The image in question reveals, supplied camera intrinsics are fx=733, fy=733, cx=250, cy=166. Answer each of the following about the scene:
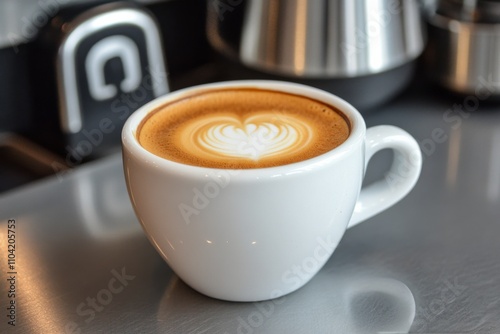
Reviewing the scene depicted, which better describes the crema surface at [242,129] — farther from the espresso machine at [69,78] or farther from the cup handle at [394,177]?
the espresso machine at [69,78]

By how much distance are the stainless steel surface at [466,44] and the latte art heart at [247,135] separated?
30 cm

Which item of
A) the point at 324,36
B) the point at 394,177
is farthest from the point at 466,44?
the point at 394,177

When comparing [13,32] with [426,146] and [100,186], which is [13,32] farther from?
[426,146]

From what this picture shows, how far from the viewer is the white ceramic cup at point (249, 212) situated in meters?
0.43

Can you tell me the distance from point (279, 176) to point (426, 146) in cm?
31

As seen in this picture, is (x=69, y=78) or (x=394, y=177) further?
(x=69, y=78)

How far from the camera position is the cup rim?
0.43 metres

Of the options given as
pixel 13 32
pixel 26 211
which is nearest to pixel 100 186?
pixel 26 211

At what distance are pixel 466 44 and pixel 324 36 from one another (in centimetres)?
16

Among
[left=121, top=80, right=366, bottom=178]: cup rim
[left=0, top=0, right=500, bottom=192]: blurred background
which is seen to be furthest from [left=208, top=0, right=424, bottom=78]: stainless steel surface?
[left=121, top=80, right=366, bottom=178]: cup rim

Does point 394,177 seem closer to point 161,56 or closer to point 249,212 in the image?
point 249,212

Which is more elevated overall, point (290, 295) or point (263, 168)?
point (263, 168)

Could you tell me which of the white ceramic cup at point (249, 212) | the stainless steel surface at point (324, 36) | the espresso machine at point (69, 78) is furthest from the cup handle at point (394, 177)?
the espresso machine at point (69, 78)

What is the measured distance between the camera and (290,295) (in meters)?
0.50
